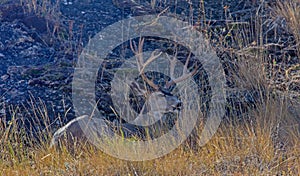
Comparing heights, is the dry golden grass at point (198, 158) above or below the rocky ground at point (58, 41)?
below

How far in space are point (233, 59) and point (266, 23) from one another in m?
0.93

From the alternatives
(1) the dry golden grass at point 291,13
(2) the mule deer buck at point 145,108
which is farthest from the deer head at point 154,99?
(1) the dry golden grass at point 291,13

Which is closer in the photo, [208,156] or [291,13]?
[208,156]

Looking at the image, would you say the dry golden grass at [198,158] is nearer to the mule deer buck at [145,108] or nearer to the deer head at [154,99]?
the mule deer buck at [145,108]

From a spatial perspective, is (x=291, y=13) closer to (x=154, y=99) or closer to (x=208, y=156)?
(x=154, y=99)

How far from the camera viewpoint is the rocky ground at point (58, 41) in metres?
4.10

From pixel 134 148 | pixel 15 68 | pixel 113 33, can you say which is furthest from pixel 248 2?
pixel 134 148

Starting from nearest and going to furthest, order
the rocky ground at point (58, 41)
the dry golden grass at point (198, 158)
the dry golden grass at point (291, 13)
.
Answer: the dry golden grass at point (198, 158), the rocky ground at point (58, 41), the dry golden grass at point (291, 13)

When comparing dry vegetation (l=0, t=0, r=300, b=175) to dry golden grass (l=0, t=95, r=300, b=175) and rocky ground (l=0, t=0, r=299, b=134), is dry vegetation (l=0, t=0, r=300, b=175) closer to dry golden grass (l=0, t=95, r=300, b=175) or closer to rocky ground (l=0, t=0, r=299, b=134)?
dry golden grass (l=0, t=95, r=300, b=175)

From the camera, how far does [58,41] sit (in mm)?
5176

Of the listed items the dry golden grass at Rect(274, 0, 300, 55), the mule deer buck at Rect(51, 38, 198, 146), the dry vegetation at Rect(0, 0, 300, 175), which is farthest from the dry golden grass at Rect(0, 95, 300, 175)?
the dry golden grass at Rect(274, 0, 300, 55)

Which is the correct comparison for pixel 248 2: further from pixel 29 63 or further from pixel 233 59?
pixel 29 63

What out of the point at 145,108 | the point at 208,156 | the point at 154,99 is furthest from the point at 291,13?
the point at 208,156

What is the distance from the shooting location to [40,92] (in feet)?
13.8
